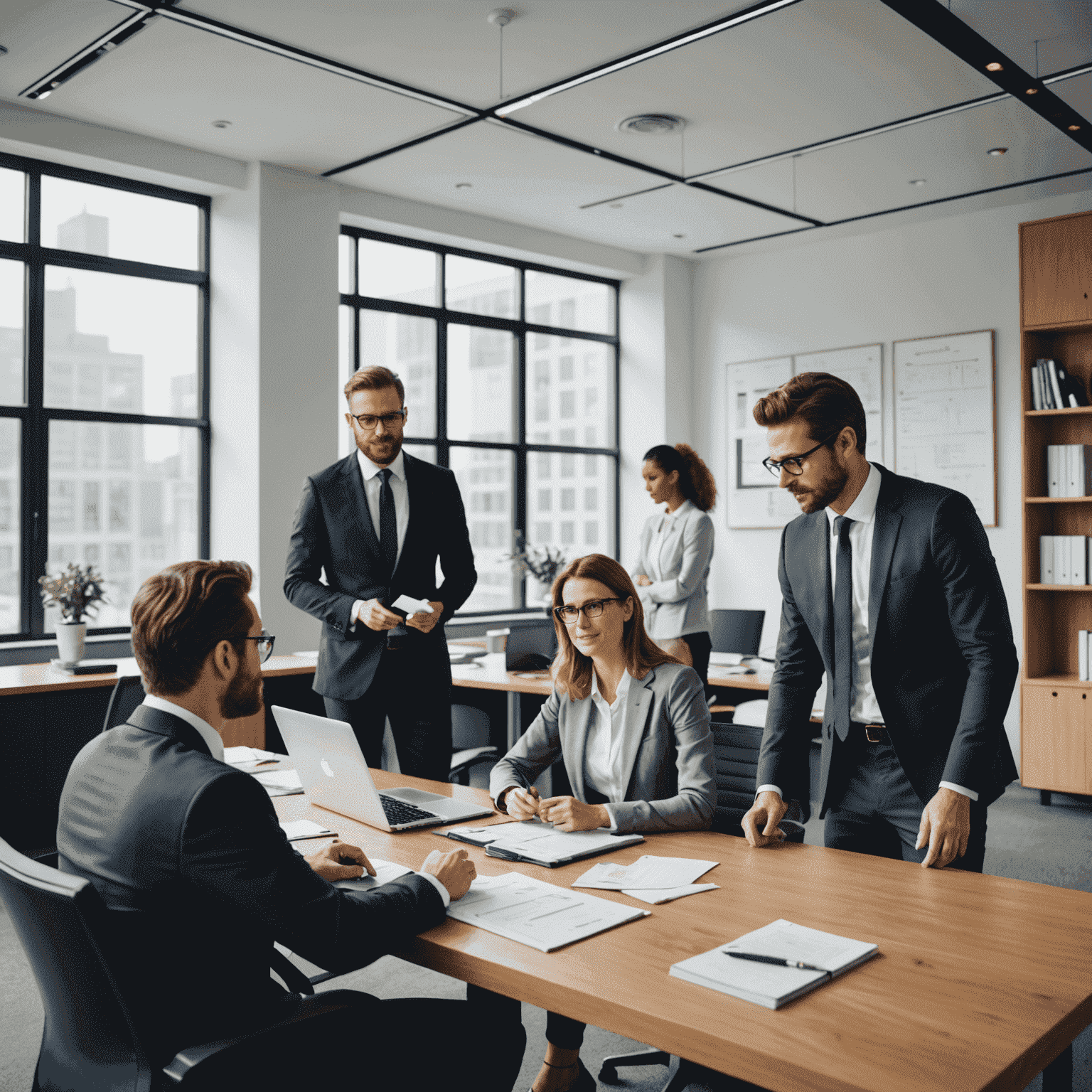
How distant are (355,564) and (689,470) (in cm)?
225

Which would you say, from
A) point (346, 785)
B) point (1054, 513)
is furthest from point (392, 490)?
point (1054, 513)

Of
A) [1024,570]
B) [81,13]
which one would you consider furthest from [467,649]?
[81,13]

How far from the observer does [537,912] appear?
1.65 meters

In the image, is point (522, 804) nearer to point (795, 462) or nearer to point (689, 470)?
point (795, 462)

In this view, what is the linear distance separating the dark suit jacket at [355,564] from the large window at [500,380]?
120 inches

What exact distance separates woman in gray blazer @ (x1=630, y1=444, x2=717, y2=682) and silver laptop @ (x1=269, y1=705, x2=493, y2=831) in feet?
8.13

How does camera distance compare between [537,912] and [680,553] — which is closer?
[537,912]

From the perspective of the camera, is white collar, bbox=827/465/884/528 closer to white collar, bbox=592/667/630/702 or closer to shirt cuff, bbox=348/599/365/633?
white collar, bbox=592/667/630/702

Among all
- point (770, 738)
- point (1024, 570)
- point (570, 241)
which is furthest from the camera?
point (570, 241)

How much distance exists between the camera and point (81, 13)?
12.6 ft

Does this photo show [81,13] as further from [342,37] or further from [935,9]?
[935,9]

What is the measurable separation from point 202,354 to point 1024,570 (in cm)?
452

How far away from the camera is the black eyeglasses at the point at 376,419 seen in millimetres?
2982

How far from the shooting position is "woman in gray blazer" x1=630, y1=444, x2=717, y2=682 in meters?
4.80
